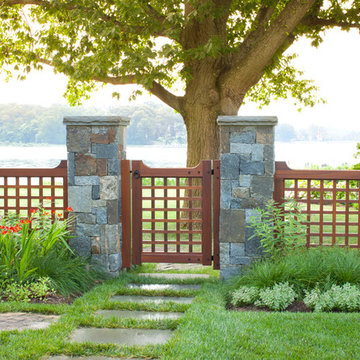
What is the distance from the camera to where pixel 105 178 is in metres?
6.13

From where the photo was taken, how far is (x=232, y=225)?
5945 millimetres

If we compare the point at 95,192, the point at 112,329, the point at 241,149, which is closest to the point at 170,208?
the point at 95,192

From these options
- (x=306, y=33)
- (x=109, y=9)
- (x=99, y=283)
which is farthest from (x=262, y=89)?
(x=99, y=283)

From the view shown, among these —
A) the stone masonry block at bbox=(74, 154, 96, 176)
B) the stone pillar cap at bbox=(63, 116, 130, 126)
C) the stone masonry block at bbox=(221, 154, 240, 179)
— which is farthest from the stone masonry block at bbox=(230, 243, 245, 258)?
the stone pillar cap at bbox=(63, 116, 130, 126)

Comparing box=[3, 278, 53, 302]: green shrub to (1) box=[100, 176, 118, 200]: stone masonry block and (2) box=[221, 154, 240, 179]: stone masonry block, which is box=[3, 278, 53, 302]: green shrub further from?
(2) box=[221, 154, 240, 179]: stone masonry block

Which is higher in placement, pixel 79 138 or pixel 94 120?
pixel 94 120

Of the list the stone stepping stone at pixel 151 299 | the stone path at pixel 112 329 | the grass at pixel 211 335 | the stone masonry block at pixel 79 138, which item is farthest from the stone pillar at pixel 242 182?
the stone masonry block at pixel 79 138

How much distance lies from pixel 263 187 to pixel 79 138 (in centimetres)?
237

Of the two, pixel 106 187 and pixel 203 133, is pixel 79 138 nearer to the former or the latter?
pixel 106 187

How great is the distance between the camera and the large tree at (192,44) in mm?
8883

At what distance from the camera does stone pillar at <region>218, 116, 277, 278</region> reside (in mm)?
5848

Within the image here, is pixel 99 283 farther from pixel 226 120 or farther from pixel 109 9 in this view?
pixel 109 9

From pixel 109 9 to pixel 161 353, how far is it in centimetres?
844

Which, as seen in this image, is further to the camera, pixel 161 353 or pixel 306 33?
pixel 306 33
